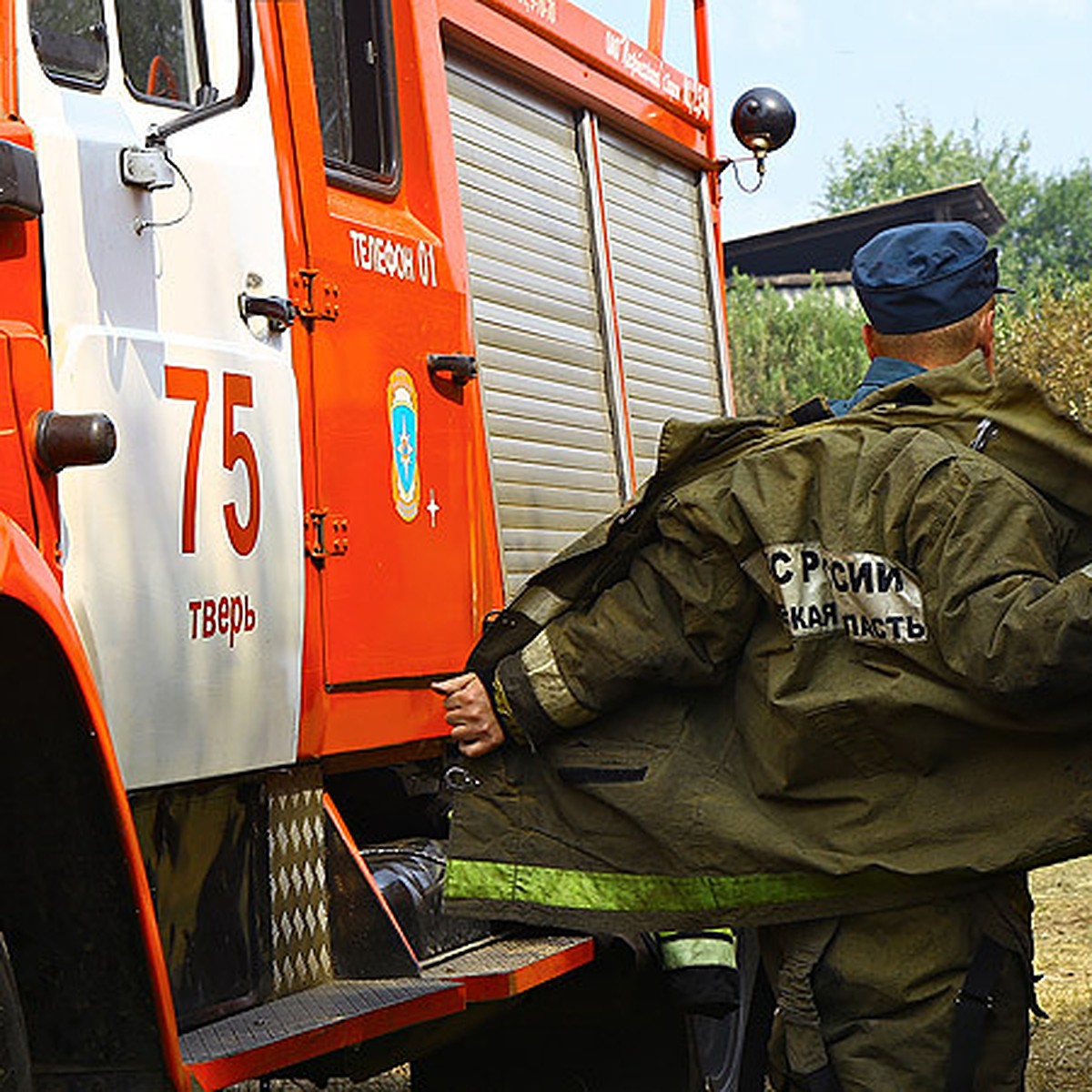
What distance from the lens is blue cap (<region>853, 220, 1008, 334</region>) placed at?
346cm

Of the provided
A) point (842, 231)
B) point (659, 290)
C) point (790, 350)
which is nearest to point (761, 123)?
point (659, 290)

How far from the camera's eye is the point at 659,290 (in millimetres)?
5801

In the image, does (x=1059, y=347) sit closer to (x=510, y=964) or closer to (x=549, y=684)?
(x=510, y=964)

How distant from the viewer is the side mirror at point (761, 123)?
6355mm

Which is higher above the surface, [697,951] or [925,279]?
[925,279]

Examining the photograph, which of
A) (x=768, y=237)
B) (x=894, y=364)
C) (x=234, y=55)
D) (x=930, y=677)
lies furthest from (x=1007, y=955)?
(x=768, y=237)

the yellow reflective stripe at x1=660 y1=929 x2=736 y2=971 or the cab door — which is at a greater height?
the cab door

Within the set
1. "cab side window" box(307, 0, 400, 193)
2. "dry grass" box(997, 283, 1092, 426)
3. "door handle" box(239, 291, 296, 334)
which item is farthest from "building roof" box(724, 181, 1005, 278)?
"door handle" box(239, 291, 296, 334)

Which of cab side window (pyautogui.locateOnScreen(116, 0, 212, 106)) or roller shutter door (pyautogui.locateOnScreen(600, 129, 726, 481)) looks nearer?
cab side window (pyautogui.locateOnScreen(116, 0, 212, 106))

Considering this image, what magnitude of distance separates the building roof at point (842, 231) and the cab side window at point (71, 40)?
76.2 feet

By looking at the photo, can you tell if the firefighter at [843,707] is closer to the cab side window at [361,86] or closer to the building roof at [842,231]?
the cab side window at [361,86]

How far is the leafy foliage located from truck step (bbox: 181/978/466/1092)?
22613 mm

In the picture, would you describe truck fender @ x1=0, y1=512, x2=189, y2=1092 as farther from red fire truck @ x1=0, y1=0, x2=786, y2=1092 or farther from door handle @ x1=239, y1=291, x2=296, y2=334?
door handle @ x1=239, y1=291, x2=296, y2=334

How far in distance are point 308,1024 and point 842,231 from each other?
26.7 metres
